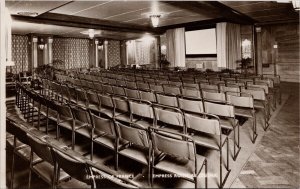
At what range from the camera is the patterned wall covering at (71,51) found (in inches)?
593

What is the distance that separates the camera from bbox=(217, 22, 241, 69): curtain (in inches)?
A: 439

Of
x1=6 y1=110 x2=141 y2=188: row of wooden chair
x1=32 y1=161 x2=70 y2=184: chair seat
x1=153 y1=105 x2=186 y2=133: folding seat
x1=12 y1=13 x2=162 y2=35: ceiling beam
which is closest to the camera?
x1=6 y1=110 x2=141 y2=188: row of wooden chair

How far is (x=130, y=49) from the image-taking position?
62.1 ft

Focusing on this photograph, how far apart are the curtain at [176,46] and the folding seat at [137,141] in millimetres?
11230

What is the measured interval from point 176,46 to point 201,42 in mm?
1409

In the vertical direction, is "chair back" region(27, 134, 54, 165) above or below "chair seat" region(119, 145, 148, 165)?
above

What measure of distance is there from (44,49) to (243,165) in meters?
13.8

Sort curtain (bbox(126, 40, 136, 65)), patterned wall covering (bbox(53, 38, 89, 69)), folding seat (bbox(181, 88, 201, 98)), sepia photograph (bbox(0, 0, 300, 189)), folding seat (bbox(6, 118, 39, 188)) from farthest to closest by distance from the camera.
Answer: curtain (bbox(126, 40, 136, 65))
patterned wall covering (bbox(53, 38, 89, 69))
folding seat (bbox(181, 88, 201, 98))
folding seat (bbox(6, 118, 39, 188))
sepia photograph (bbox(0, 0, 300, 189))

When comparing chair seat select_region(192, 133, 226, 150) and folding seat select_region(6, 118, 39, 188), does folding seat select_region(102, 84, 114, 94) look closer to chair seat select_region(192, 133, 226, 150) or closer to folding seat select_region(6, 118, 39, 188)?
folding seat select_region(6, 118, 39, 188)

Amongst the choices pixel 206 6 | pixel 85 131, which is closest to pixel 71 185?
pixel 85 131

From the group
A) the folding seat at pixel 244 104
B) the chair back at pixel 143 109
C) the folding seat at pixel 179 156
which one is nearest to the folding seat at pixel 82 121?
the chair back at pixel 143 109

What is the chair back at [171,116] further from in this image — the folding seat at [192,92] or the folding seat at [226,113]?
the folding seat at [192,92]

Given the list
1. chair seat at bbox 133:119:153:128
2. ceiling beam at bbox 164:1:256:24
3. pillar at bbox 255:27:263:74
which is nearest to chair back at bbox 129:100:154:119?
chair seat at bbox 133:119:153:128

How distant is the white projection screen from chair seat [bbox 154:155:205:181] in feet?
35.6
